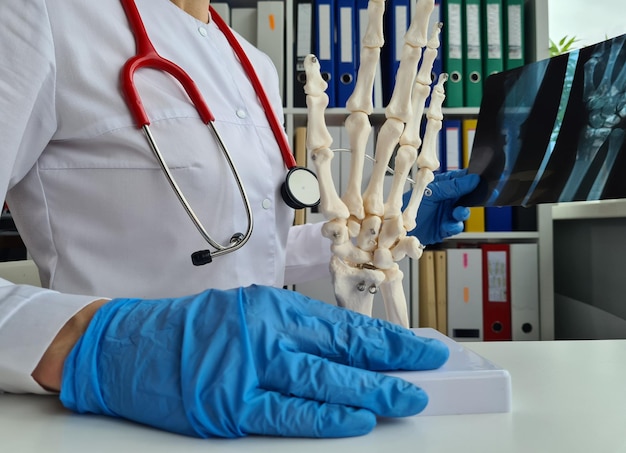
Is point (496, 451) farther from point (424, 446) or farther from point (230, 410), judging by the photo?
point (230, 410)

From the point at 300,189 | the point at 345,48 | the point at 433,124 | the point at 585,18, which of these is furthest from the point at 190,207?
the point at 585,18

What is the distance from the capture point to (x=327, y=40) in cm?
204

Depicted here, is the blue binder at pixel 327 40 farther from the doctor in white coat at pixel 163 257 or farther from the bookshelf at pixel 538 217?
the doctor in white coat at pixel 163 257

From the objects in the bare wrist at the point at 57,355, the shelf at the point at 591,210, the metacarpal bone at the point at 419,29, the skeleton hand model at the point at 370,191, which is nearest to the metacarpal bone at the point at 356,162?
the skeleton hand model at the point at 370,191

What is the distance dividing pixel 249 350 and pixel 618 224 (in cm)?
176

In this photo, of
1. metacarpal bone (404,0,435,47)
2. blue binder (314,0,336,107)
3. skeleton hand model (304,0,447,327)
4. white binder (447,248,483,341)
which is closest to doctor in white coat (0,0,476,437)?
skeleton hand model (304,0,447,327)

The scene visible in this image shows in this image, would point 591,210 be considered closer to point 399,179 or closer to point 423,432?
point 399,179

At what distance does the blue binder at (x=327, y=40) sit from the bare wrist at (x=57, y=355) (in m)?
1.66

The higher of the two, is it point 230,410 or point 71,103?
point 71,103

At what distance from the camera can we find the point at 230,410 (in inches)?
16.3

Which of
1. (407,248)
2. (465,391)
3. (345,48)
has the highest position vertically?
(345,48)

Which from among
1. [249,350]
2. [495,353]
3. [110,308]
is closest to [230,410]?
[249,350]

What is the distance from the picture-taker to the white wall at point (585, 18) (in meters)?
2.51

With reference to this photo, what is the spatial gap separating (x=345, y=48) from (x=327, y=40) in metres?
0.07
